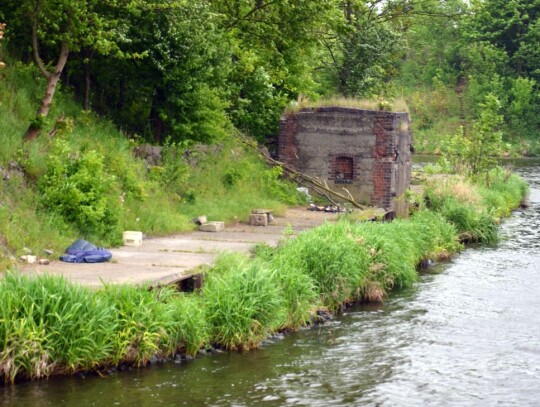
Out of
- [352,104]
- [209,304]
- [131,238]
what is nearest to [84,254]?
[131,238]

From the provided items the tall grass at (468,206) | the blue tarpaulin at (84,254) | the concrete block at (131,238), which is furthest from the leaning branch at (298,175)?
the blue tarpaulin at (84,254)

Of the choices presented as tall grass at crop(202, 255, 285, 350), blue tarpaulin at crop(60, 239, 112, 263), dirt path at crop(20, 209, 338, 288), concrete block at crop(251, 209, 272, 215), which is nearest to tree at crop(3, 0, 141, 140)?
blue tarpaulin at crop(60, 239, 112, 263)

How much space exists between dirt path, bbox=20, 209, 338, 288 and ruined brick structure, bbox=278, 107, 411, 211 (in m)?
4.01

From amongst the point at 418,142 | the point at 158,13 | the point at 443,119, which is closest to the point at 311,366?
the point at 158,13

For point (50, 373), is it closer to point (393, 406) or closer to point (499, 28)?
point (393, 406)

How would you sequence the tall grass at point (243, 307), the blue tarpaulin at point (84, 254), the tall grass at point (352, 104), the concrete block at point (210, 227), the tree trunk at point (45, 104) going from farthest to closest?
the tall grass at point (352, 104) < the concrete block at point (210, 227) < the tree trunk at point (45, 104) < the blue tarpaulin at point (84, 254) < the tall grass at point (243, 307)

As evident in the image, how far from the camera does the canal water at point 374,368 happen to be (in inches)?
448

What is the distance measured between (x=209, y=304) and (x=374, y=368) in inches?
96.7

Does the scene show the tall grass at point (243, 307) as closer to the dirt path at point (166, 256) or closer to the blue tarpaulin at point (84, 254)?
the dirt path at point (166, 256)

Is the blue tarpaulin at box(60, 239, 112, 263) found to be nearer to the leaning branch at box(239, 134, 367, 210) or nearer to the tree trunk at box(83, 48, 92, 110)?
the tree trunk at box(83, 48, 92, 110)

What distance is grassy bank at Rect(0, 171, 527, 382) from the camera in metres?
11.3

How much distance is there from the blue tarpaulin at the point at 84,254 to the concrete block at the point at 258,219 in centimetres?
620

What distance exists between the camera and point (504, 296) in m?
18.0

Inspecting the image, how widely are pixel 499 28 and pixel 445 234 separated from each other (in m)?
52.4
